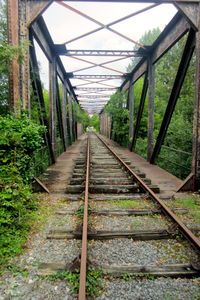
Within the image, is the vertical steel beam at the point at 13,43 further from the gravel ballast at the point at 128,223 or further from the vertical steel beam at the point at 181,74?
the vertical steel beam at the point at 181,74

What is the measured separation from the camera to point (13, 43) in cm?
697

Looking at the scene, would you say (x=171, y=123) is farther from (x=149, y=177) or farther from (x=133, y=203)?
(x=133, y=203)

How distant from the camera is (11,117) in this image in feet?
20.6

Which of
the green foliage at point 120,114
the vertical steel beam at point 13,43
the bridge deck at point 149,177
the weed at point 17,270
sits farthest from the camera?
the green foliage at point 120,114

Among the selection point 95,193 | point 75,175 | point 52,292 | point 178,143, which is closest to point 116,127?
point 178,143

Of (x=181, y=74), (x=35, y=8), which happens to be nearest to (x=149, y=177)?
(x=181, y=74)

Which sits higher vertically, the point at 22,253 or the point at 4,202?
the point at 4,202

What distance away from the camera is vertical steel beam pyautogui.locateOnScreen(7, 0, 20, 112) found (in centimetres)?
692

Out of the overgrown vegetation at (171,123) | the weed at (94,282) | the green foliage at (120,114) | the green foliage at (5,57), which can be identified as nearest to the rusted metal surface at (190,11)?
the overgrown vegetation at (171,123)

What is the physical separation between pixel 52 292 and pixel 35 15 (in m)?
7.12

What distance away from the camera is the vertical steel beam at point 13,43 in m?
6.92

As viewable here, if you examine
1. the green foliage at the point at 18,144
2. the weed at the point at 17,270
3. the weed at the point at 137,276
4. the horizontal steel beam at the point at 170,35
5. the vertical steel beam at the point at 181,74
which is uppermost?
the horizontal steel beam at the point at 170,35

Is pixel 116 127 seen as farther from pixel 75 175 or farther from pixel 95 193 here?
pixel 95 193

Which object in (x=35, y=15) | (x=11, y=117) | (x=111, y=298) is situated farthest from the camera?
(x=35, y=15)
